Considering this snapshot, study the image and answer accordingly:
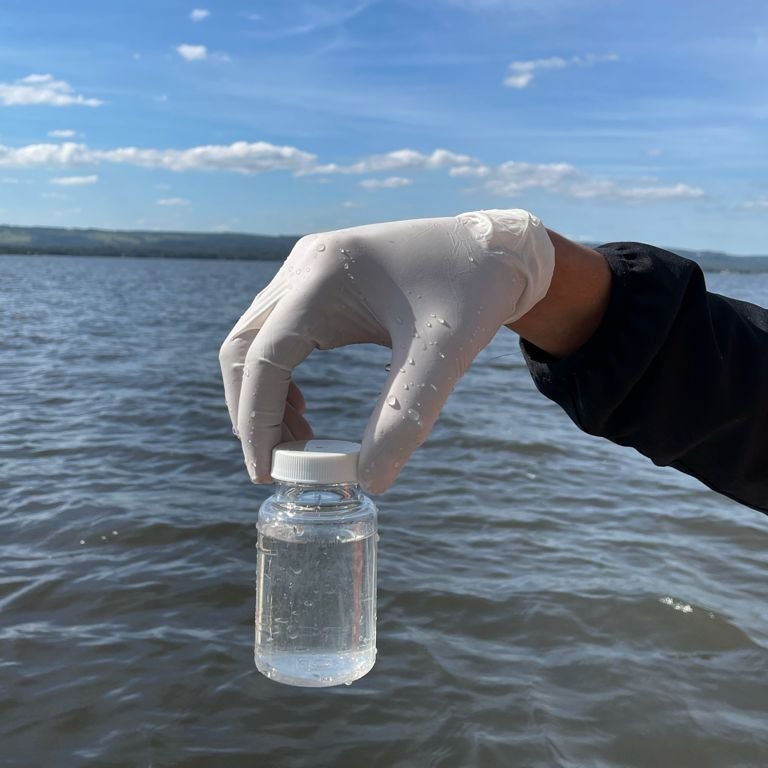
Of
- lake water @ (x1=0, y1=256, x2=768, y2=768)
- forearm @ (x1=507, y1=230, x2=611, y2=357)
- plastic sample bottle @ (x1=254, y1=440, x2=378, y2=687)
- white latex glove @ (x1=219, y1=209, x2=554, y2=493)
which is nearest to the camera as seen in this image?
white latex glove @ (x1=219, y1=209, x2=554, y2=493)

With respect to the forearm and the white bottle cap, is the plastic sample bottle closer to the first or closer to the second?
the white bottle cap

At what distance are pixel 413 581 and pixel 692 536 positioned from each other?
285 cm

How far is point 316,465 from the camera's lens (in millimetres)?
1921

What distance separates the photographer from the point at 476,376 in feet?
59.8

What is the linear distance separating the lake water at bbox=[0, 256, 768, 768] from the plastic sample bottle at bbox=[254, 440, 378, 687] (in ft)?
4.67

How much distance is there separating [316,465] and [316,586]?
0.75 metres

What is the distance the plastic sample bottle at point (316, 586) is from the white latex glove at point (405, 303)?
48 centimetres

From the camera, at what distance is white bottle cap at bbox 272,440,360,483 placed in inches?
75.5

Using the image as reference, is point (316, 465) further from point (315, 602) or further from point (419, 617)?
point (419, 617)

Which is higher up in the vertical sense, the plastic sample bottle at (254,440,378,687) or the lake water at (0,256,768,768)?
the plastic sample bottle at (254,440,378,687)

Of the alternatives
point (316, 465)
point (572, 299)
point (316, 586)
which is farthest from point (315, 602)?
point (572, 299)

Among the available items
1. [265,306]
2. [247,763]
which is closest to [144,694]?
[247,763]

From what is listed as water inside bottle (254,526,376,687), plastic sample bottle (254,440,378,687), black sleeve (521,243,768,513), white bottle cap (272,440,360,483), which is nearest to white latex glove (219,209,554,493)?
white bottle cap (272,440,360,483)

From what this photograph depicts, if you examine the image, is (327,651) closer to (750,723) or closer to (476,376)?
(750,723)
